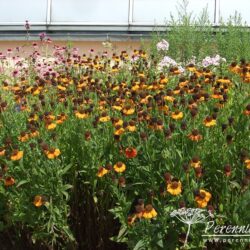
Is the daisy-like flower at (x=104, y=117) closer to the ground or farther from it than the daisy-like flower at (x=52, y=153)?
farther from it

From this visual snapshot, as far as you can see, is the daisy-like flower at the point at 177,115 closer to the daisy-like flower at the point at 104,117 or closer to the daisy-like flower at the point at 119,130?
the daisy-like flower at the point at 119,130

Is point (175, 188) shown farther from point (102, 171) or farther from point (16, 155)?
point (16, 155)

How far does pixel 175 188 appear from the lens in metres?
2.50

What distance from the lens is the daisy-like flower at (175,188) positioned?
8.12 ft

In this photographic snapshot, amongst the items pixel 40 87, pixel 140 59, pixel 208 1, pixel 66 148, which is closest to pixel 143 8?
pixel 208 1

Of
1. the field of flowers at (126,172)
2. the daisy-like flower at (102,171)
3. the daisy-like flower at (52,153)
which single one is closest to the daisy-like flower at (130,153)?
the field of flowers at (126,172)

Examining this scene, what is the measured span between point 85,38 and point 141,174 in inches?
306

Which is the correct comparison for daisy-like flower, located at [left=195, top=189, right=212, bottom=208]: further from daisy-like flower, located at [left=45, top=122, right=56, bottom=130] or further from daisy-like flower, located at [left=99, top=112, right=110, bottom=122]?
daisy-like flower, located at [left=45, top=122, right=56, bottom=130]

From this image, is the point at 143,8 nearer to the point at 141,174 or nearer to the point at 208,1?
the point at 208,1

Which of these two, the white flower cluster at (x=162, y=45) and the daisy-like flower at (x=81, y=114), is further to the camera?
the white flower cluster at (x=162, y=45)

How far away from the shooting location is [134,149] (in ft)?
9.25

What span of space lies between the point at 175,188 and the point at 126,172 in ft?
1.86

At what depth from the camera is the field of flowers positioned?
262 cm

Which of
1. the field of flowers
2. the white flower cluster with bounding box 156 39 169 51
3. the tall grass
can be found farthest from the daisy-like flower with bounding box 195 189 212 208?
the tall grass
